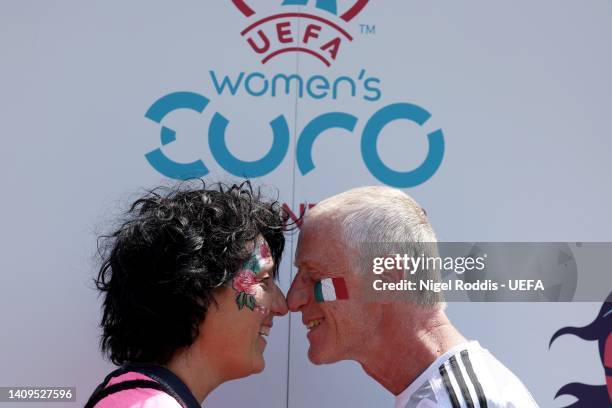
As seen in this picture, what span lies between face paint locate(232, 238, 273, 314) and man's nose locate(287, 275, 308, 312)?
0.13 m

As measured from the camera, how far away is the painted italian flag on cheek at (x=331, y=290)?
2152 mm

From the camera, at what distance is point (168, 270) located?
6.39ft

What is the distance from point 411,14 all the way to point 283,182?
2.08 feet

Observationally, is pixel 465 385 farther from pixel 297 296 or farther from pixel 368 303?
pixel 297 296

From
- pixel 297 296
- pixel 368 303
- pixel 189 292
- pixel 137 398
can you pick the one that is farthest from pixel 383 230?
pixel 137 398

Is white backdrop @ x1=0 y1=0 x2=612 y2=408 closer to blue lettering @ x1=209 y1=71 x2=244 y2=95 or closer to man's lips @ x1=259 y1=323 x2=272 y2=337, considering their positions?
blue lettering @ x1=209 y1=71 x2=244 y2=95

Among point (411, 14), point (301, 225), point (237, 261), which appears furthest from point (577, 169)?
point (237, 261)

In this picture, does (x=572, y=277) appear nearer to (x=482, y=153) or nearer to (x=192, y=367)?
(x=482, y=153)

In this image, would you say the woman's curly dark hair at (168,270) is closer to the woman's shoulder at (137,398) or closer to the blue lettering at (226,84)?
the woman's shoulder at (137,398)

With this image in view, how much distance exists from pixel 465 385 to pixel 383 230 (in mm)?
460

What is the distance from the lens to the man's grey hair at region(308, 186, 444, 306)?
6.89 ft

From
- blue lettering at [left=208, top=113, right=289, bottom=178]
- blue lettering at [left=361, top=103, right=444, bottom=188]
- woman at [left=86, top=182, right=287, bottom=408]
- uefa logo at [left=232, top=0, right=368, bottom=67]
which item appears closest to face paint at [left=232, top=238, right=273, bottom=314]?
woman at [left=86, top=182, right=287, bottom=408]

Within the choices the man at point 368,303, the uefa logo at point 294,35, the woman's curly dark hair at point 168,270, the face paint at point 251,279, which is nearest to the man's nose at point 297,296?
the man at point 368,303

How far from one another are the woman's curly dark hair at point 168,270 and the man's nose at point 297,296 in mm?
243
